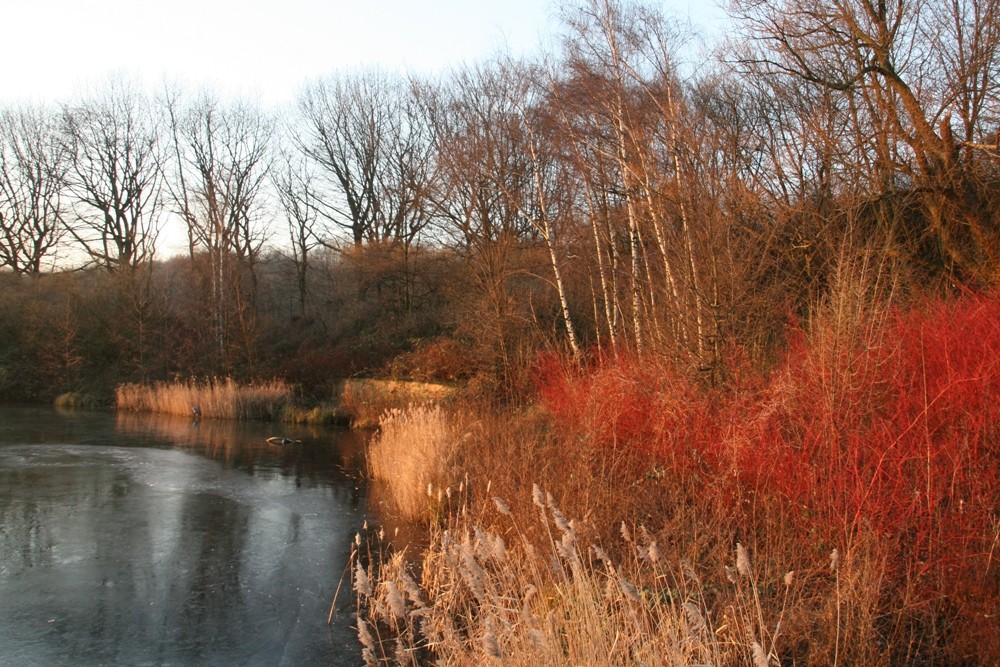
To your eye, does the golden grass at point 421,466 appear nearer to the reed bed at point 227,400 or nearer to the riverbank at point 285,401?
the riverbank at point 285,401

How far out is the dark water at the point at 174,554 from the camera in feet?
20.7

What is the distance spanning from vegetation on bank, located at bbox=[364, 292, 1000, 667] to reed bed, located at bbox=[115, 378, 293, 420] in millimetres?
14780

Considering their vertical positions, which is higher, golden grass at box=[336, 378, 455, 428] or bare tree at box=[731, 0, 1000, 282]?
bare tree at box=[731, 0, 1000, 282]

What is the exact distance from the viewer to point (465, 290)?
77.6ft

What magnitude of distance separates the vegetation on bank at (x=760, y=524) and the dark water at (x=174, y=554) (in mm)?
912

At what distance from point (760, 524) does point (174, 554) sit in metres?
6.09

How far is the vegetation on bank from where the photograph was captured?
14.5ft

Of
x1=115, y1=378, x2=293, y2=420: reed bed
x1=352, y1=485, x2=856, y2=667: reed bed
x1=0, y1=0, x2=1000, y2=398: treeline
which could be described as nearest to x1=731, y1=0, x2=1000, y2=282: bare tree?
x1=0, y1=0, x2=1000, y2=398: treeline

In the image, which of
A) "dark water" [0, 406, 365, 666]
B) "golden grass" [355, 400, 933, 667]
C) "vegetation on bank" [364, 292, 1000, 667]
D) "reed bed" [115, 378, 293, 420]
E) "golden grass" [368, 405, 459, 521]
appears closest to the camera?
"golden grass" [355, 400, 933, 667]

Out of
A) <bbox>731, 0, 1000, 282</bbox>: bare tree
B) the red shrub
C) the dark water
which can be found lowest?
the dark water

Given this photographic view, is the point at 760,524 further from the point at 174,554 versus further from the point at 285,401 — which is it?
the point at 285,401

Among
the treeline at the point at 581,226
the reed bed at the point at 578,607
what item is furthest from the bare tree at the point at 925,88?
the reed bed at the point at 578,607

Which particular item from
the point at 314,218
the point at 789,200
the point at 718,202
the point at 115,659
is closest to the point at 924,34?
the point at 789,200

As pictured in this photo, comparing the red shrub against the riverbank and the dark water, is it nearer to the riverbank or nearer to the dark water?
the dark water
